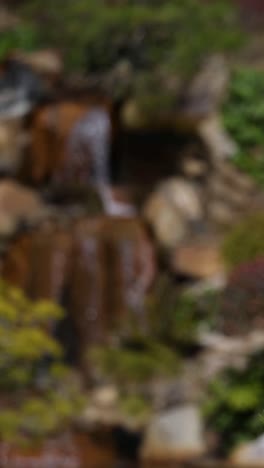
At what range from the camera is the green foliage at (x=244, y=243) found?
8.94 metres

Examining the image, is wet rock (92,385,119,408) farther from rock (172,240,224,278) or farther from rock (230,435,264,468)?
rock (230,435,264,468)

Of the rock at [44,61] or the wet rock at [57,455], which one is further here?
the rock at [44,61]

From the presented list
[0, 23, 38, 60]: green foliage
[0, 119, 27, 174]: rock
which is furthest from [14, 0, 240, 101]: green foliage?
[0, 119, 27, 174]: rock

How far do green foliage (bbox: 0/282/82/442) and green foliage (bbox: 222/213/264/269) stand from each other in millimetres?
1941

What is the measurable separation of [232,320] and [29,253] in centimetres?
386

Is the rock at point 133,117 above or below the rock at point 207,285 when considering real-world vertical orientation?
above

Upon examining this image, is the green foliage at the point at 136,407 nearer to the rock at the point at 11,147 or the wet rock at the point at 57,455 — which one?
the wet rock at the point at 57,455

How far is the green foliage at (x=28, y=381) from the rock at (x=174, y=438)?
2.57 feet

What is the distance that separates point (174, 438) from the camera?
7523 mm

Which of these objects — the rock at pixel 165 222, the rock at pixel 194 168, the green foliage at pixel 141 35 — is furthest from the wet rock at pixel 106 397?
the green foliage at pixel 141 35

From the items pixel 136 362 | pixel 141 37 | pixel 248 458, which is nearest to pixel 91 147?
pixel 141 37

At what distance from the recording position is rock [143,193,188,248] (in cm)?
1030

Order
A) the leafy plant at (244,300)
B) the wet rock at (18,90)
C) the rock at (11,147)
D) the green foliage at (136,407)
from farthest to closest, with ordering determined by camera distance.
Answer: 1. the wet rock at (18,90)
2. the rock at (11,147)
3. the green foliage at (136,407)
4. the leafy plant at (244,300)

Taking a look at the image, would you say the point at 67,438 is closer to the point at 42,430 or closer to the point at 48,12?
the point at 42,430
